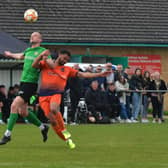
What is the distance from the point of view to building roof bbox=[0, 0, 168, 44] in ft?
123

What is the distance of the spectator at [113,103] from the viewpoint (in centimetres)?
2678

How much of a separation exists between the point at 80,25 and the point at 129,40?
7.43ft

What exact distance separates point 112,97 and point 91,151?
12.3 metres

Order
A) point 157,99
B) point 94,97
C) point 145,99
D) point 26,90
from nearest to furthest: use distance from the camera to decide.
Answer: point 26,90
point 94,97
point 157,99
point 145,99

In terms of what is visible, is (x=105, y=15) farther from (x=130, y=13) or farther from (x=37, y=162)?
(x=37, y=162)

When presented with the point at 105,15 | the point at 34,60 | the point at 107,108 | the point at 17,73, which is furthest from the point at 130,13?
the point at 34,60

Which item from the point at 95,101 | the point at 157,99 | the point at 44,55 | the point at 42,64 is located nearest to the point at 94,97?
the point at 95,101

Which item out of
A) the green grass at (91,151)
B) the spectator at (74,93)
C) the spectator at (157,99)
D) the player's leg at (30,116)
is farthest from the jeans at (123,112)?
the player's leg at (30,116)

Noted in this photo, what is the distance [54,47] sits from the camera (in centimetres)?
3731

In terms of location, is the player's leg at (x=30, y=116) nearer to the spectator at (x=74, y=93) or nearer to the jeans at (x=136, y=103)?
the spectator at (x=74, y=93)

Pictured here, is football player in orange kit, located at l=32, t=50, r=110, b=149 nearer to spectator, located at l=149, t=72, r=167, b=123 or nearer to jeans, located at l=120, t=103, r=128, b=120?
jeans, located at l=120, t=103, r=128, b=120

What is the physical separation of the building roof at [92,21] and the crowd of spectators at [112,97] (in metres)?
9.07

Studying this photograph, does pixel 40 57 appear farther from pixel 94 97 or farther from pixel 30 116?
pixel 94 97

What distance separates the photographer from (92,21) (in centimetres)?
3869
